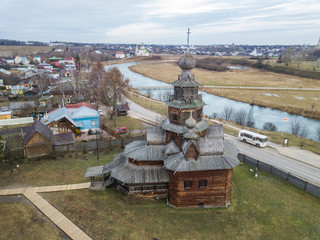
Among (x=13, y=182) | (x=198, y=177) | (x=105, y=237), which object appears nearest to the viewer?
(x=105, y=237)

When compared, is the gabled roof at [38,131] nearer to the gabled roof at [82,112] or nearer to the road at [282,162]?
the gabled roof at [82,112]

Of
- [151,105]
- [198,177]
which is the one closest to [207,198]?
[198,177]

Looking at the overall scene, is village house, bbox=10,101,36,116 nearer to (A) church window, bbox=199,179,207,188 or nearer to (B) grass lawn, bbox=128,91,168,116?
(B) grass lawn, bbox=128,91,168,116

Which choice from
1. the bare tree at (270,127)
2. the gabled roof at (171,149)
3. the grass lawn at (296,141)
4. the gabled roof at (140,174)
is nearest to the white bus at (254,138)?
the grass lawn at (296,141)

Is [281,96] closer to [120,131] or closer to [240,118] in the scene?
[240,118]

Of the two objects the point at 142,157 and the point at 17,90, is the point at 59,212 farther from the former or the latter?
the point at 17,90
